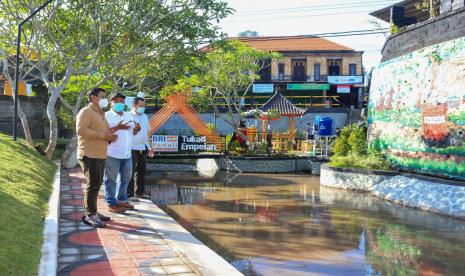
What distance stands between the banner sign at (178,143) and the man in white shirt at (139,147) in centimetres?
946

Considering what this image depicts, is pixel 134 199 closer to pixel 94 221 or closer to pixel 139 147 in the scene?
pixel 139 147

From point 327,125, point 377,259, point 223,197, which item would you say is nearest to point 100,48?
point 223,197

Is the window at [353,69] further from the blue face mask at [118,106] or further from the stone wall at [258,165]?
the blue face mask at [118,106]

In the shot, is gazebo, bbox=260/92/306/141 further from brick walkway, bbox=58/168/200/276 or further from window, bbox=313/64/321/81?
window, bbox=313/64/321/81

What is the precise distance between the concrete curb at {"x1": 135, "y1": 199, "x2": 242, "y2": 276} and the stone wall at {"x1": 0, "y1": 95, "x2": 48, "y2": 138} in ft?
37.7

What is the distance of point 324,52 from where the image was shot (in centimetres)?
3922

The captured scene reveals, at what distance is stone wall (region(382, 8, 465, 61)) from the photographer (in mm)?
9703

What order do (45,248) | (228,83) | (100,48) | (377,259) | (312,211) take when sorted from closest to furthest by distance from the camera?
(45,248) < (377,259) < (312,211) < (100,48) < (228,83)

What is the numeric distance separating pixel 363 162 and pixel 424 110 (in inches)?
102

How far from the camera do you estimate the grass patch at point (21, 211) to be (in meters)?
3.91

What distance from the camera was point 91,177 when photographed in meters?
5.84

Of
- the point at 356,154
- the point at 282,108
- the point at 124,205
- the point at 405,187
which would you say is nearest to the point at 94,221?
the point at 124,205

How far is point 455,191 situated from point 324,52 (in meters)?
31.4

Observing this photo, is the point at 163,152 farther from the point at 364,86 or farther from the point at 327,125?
the point at 364,86
